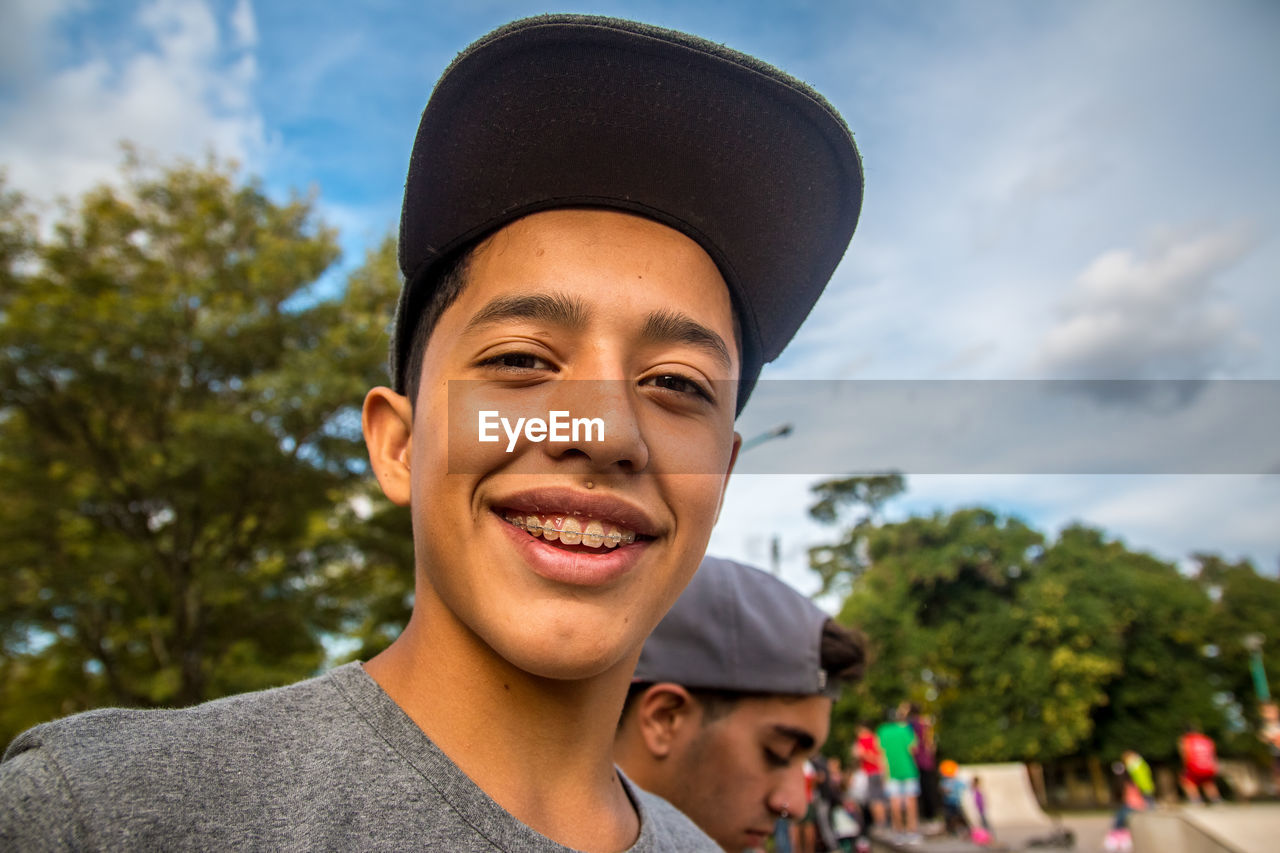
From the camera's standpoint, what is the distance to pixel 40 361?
11.2 meters

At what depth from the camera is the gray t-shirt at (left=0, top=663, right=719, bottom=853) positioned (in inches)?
36.3

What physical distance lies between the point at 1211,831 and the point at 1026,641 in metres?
31.9

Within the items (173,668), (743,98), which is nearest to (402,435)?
(743,98)

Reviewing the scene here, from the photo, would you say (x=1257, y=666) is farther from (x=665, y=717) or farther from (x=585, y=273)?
(x=585, y=273)

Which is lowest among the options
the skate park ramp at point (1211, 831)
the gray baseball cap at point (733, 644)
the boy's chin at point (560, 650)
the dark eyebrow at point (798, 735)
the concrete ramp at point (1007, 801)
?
the concrete ramp at point (1007, 801)

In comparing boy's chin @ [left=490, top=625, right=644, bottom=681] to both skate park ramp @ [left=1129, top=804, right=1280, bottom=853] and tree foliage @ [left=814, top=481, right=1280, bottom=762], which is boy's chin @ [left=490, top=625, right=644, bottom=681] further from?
tree foliage @ [left=814, top=481, right=1280, bottom=762]

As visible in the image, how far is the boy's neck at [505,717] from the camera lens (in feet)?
4.33

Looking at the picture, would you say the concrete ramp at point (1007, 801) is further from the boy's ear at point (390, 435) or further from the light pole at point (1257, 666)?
the light pole at point (1257, 666)

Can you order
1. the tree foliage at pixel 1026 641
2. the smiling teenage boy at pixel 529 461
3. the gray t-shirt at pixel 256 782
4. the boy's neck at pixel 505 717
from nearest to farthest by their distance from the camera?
the gray t-shirt at pixel 256 782, the smiling teenage boy at pixel 529 461, the boy's neck at pixel 505 717, the tree foliage at pixel 1026 641

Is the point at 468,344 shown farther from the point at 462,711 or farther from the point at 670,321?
the point at 462,711

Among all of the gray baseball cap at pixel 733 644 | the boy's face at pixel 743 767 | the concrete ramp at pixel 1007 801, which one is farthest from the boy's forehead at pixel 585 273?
the concrete ramp at pixel 1007 801

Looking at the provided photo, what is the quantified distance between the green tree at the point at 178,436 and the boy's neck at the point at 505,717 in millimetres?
10910

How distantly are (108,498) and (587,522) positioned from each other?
1310 cm

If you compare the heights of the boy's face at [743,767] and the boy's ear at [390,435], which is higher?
the boy's ear at [390,435]
